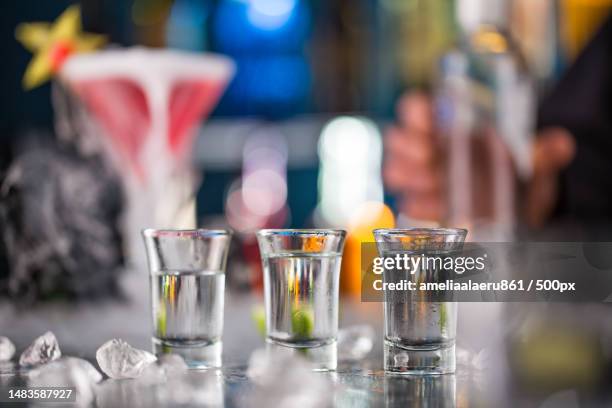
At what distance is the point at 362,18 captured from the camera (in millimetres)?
4145

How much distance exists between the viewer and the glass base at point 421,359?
0.70 m

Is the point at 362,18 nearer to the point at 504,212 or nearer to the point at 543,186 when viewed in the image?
the point at 543,186

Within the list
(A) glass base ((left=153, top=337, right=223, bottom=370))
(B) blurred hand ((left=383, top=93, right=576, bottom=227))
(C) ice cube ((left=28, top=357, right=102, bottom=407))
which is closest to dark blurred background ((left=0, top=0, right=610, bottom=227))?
(B) blurred hand ((left=383, top=93, right=576, bottom=227))

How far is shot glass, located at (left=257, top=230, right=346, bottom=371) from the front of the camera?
71 centimetres

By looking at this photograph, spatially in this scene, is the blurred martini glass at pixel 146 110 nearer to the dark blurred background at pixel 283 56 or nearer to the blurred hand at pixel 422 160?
the blurred hand at pixel 422 160

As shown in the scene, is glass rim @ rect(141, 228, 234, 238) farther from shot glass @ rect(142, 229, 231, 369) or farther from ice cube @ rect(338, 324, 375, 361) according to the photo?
ice cube @ rect(338, 324, 375, 361)

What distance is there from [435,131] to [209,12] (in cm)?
251

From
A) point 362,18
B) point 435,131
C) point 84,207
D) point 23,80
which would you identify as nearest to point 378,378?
point 84,207

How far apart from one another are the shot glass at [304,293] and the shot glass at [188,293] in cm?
6

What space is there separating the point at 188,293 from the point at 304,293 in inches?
4.3

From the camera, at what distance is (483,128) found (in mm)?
1682

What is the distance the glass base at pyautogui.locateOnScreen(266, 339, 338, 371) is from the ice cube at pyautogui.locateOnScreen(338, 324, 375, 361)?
0.32ft

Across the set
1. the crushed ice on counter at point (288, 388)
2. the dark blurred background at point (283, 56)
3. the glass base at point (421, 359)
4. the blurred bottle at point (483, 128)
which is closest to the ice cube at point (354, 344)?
the glass base at point (421, 359)

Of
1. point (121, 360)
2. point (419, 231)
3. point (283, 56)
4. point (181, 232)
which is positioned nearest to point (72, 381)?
point (121, 360)
